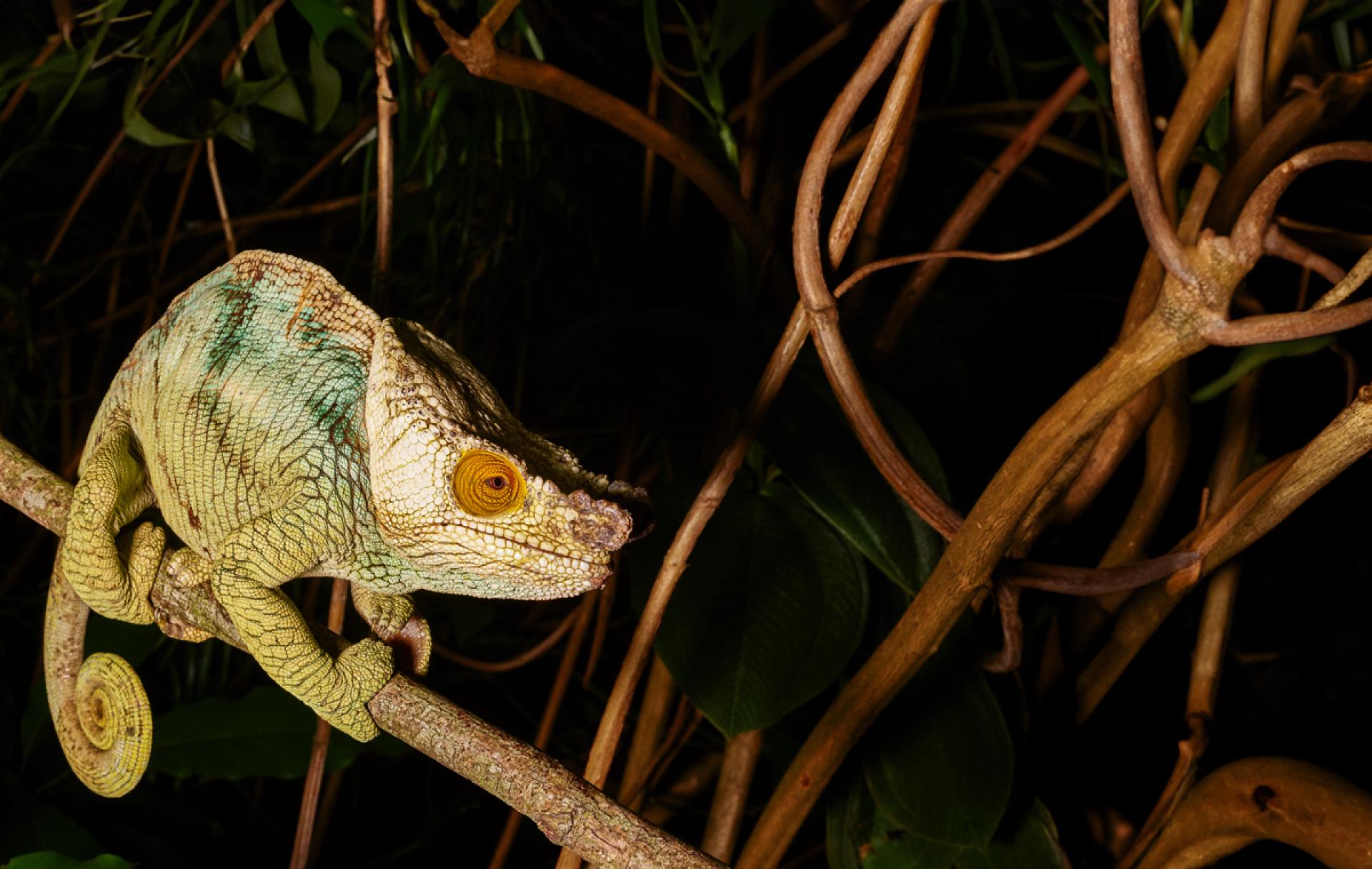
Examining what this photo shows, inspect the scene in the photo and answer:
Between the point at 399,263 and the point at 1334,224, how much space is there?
1.81m

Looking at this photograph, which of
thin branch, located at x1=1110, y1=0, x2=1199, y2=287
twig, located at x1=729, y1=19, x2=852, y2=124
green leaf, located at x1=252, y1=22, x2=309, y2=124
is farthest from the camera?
twig, located at x1=729, y1=19, x2=852, y2=124

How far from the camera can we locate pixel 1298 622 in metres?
1.91

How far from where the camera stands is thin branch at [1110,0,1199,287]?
0.66 meters

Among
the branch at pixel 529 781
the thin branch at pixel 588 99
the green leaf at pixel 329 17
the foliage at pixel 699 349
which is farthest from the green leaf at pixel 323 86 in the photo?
the branch at pixel 529 781

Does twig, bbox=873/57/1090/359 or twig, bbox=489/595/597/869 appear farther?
twig, bbox=489/595/597/869

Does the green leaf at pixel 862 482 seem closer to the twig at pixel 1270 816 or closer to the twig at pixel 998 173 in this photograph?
the twig at pixel 998 173

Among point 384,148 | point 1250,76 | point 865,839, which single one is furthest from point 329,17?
point 865,839

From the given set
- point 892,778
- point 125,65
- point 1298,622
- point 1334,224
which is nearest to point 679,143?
point 892,778

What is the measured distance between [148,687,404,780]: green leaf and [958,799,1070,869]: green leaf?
94 cm

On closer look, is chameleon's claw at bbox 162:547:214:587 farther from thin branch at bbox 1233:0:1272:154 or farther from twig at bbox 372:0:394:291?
thin branch at bbox 1233:0:1272:154

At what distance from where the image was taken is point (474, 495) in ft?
2.44

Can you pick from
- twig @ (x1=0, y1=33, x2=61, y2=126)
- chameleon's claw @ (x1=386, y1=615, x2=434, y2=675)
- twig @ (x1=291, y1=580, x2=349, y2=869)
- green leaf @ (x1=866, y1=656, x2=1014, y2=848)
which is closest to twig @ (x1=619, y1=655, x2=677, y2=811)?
green leaf @ (x1=866, y1=656, x2=1014, y2=848)

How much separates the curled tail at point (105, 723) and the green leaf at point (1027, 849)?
99 cm

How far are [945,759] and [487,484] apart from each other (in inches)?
30.2
